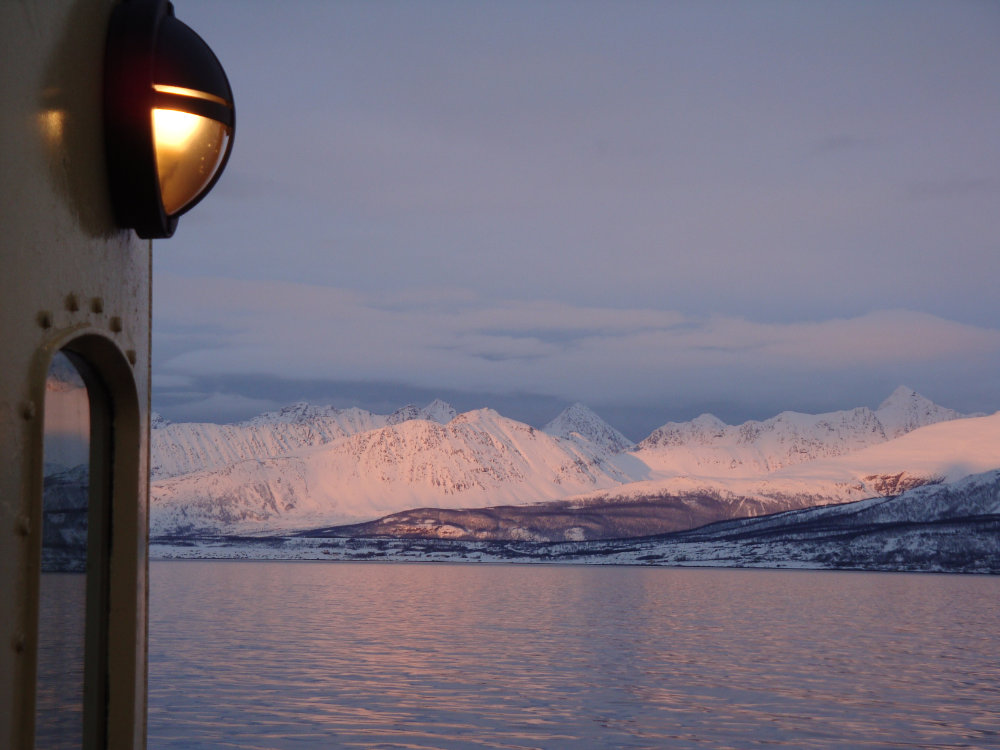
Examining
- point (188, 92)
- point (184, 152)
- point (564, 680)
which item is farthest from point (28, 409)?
point (564, 680)

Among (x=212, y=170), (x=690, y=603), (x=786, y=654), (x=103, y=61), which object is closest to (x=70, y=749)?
(x=212, y=170)

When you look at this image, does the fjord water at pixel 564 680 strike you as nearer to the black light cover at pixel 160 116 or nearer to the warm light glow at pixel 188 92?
the black light cover at pixel 160 116

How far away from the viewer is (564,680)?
37812 millimetres

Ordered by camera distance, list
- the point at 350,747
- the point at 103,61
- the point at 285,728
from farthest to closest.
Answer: the point at 285,728 < the point at 350,747 < the point at 103,61

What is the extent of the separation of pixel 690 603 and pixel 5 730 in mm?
97918

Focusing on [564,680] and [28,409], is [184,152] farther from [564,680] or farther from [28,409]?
[564,680]

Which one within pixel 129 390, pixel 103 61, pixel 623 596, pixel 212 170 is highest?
pixel 103 61

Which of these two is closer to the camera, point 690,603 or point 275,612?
point 275,612

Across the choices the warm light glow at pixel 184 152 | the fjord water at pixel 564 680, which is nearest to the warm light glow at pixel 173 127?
→ the warm light glow at pixel 184 152

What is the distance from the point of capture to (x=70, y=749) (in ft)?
13.5

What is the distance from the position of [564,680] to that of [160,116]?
35762mm

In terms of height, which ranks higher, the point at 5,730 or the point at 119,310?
the point at 119,310

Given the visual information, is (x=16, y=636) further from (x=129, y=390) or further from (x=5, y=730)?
(x=129, y=390)

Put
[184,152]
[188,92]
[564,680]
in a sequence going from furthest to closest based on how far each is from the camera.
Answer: [564,680] < [184,152] < [188,92]
